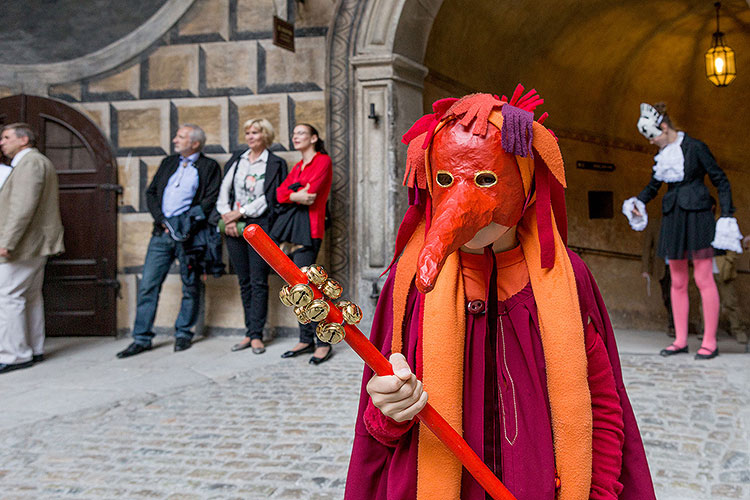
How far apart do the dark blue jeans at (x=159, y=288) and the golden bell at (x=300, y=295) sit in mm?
4782

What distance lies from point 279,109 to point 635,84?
5567 millimetres

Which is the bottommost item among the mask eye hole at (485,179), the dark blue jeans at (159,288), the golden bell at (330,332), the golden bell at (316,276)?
the dark blue jeans at (159,288)

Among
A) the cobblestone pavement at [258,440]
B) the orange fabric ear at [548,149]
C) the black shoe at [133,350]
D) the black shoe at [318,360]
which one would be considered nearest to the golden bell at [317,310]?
the orange fabric ear at [548,149]

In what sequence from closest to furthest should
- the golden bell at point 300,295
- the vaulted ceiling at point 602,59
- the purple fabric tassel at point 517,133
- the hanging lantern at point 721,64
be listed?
the golden bell at point 300,295
the purple fabric tassel at point 517,133
the vaulted ceiling at point 602,59
the hanging lantern at point 721,64

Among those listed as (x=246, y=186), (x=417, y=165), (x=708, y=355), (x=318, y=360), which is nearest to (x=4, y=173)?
(x=246, y=186)

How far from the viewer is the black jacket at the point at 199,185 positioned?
5.58 m

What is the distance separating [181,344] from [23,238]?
1.44 m

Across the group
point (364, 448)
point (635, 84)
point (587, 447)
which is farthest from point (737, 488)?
point (635, 84)

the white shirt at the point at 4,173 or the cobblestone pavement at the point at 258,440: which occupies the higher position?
the white shirt at the point at 4,173

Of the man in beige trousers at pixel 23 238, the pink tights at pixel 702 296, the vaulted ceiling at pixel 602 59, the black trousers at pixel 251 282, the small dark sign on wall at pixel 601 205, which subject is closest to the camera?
the pink tights at pixel 702 296

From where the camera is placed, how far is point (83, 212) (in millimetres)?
6238

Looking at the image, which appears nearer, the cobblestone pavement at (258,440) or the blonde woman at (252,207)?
the cobblestone pavement at (258,440)

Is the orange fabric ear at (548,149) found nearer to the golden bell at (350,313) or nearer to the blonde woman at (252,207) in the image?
the golden bell at (350,313)

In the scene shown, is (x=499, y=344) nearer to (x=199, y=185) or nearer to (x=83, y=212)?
(x=199, y=185)
